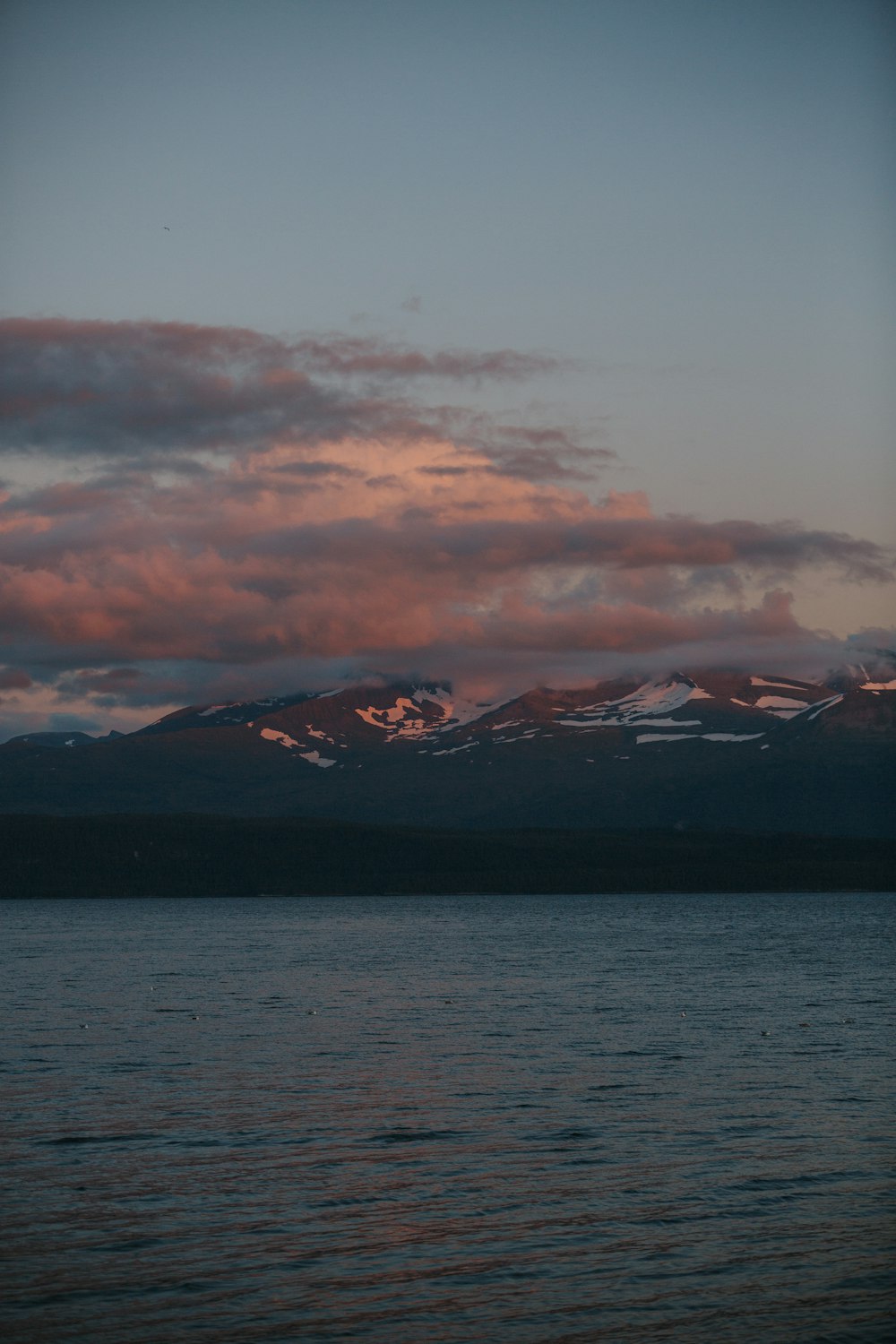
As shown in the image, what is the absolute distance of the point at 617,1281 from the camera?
2603 centimetres

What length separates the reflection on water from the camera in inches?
972

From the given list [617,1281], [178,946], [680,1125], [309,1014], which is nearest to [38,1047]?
[309,1014]

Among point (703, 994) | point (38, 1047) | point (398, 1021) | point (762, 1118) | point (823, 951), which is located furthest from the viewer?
point (823, 951)

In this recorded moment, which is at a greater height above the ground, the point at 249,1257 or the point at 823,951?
the point at 249,1257

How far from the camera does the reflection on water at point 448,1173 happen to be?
81.0 feet

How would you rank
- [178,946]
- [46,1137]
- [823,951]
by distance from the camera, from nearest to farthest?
[46,1137]
[823,951]
[178,946]

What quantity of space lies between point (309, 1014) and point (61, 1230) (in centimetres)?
4363

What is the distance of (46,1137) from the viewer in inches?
1529

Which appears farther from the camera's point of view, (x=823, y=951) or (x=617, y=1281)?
(x=823, y=951)

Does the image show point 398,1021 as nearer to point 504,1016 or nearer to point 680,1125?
point 504,1016

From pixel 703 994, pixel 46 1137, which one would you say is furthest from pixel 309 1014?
pixel 46 1137

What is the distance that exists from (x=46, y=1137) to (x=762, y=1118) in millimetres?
20485

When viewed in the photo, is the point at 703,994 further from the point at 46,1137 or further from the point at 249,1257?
the point at 249,1257

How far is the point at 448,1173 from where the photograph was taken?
34375 millimetres
